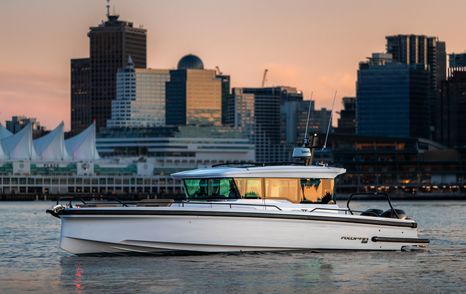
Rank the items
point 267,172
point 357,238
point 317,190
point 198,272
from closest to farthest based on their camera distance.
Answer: point 198,272 < point 357,238 < point 267,172 < point 317,190

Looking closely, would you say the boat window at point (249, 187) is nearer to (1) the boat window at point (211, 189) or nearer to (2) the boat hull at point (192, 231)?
(1) the boat window at point (211, 189)

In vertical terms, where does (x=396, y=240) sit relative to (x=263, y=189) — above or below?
below

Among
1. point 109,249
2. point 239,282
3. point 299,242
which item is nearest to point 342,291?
point 239,282

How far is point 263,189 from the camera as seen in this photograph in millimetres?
40062

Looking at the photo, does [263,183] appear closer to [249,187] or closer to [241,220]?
[249,187]

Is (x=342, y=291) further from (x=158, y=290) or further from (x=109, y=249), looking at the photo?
(x=109, y=249)

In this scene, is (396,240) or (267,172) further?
(396,240)

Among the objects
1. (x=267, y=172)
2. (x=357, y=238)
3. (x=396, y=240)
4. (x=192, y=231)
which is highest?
(x=267, y=172)

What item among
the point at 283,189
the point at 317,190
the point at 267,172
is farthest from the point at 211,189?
the point at 317,190

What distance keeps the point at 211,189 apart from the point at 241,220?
2.38 meters

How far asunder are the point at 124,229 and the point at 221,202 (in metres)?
3.28

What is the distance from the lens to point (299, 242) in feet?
128

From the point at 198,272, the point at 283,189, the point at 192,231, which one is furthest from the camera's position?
the point at 283,189

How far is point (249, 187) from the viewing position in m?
40.0
